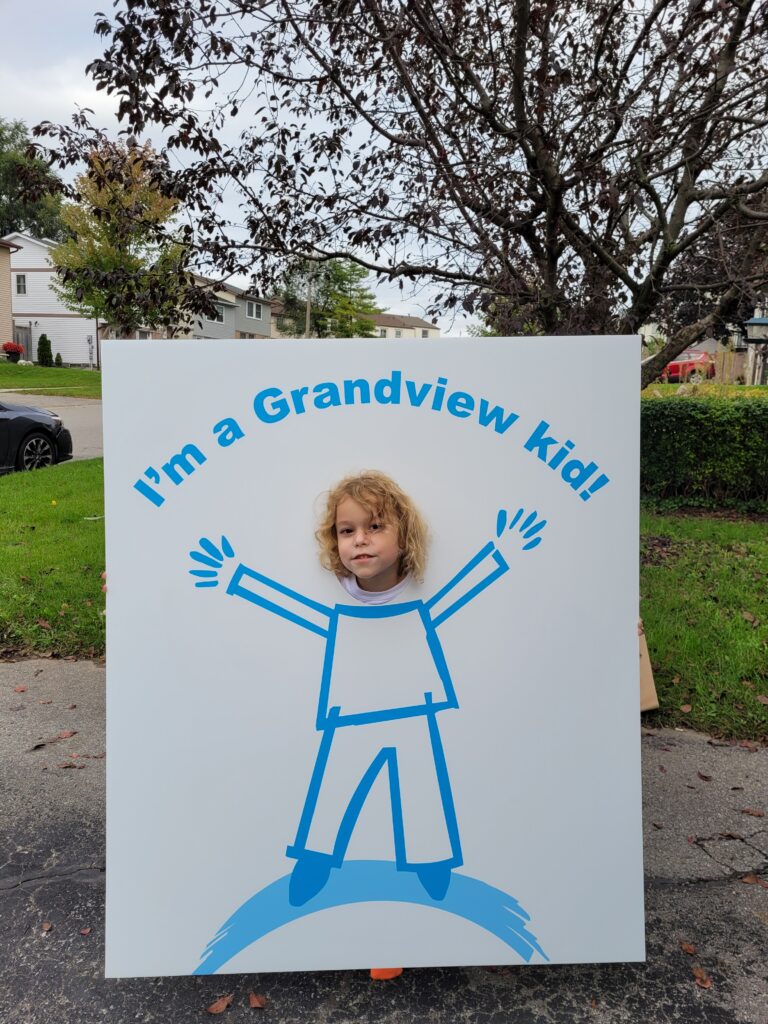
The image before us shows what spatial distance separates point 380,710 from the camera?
196 centimetres

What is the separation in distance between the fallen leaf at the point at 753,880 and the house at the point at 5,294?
38.7m

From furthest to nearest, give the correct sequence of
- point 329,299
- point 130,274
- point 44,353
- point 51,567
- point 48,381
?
point 44,353 < point 48,381 < point 329,299 < point 51,567 < point 130,274

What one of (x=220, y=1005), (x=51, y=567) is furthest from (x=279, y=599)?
(x=51, y=567)

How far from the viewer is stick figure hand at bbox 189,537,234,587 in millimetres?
1963

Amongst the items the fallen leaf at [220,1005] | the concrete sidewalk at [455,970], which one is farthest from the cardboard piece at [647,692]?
the fallen leaf at [220,1005]

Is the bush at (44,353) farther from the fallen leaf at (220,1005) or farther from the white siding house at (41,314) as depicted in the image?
the fallen leaf at (220,1005)

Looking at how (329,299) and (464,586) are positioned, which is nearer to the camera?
(464,586)

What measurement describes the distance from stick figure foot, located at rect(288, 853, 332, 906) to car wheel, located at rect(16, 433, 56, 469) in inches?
372

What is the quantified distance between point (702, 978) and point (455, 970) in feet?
2.20

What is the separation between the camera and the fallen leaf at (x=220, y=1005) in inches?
78.5

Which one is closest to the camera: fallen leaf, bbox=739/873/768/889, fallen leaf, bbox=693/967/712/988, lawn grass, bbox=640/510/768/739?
fallen leaf, bbox=693/967/712/988

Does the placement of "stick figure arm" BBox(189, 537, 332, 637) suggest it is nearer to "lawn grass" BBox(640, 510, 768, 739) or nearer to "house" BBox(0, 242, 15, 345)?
"lawn grass" BBox(640, 510, 768, 739)

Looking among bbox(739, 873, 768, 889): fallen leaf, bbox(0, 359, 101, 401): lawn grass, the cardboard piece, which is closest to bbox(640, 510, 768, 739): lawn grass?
the cardboard piece

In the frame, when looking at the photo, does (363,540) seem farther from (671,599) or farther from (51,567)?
(51,567)
